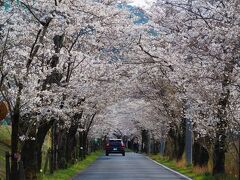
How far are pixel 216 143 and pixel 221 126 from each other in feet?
5.97

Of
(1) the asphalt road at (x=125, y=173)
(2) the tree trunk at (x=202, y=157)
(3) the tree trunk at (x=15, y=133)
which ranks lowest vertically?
(1) the asphalt road at (x=125, y=173)

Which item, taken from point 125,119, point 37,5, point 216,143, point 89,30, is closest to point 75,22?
point 89,30

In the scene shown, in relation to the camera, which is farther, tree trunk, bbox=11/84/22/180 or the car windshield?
the car windshield

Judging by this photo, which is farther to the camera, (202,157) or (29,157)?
(202,157)

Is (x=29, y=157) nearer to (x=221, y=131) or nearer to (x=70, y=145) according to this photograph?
(x=221, y=131)

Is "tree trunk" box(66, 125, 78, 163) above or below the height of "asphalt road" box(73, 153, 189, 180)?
above

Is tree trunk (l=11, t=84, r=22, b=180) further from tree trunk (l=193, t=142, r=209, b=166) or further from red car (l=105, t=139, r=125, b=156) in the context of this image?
red car (l=105, t=139, r=125, b=156)

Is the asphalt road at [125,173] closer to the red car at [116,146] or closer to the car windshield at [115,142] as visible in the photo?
the car windshield at [115,142]

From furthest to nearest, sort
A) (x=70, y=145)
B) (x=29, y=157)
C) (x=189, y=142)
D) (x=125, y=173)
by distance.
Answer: (x=70, y=145)
(x=189, y=142)
(x=125, y=173)
(x=29, y=157)

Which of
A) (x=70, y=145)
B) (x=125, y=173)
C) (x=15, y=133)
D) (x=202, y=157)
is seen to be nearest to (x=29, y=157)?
(x=15, y=133)

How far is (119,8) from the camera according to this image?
1013 inches

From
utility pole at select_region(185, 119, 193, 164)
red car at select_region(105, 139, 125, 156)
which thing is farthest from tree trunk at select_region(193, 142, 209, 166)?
red car at select_region(105, 139, 125, 156)

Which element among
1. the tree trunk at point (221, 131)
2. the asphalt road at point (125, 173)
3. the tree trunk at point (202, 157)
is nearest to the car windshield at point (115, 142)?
the asphalt road at point (125, 173)

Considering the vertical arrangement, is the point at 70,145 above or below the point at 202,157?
above
